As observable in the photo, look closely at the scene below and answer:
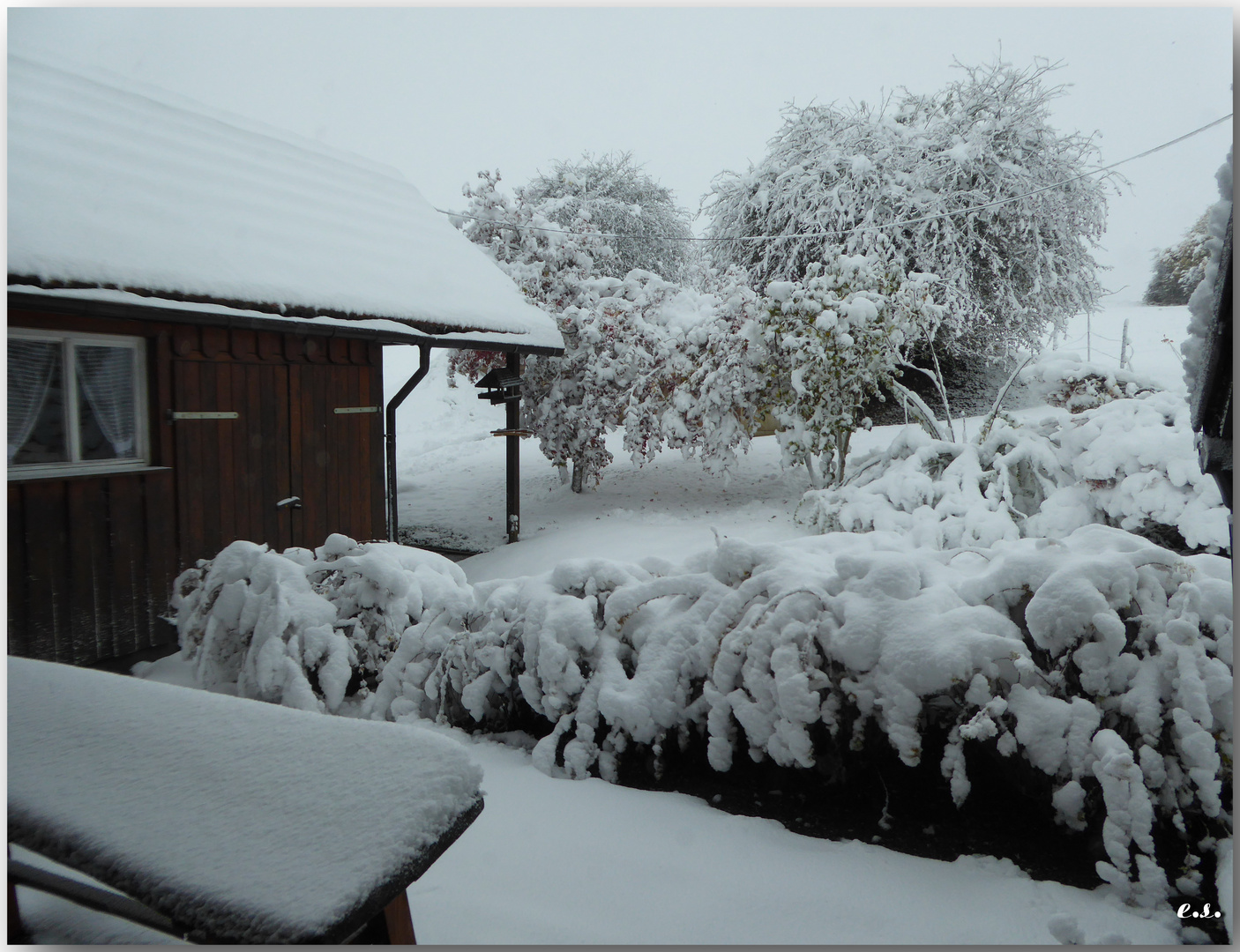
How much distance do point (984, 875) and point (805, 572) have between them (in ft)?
2.56

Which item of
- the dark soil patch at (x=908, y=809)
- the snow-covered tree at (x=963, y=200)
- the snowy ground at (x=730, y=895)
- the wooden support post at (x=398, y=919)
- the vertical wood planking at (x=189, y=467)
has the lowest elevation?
the snowy ground at (x=730, y=895)

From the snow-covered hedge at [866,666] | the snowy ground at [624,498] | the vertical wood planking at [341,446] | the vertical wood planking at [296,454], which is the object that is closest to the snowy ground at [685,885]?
the snow-covered hedge at [866,666]

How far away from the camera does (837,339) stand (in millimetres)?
6973

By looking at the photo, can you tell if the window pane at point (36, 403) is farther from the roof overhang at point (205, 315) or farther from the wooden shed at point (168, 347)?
the roof overhang at point (205, 315)

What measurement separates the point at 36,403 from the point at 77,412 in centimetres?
16

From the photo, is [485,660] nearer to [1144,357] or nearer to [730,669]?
[730,669]

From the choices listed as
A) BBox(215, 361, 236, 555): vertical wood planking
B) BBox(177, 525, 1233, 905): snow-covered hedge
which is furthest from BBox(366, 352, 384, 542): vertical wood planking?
BBox(177, 525, 1233, 905): snow-covered hedge

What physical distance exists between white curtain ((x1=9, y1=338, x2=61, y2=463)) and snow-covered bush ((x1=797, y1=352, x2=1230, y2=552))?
504 centimetres

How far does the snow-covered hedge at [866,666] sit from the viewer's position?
5.31ft

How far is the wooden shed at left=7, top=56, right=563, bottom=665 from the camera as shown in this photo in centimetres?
343

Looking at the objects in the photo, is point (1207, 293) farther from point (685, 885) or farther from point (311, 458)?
point (311, 458)

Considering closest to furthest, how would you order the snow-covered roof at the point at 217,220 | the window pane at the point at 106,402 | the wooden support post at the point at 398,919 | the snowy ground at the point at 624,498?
the wooden support post at the point at 398,919, the snow-covered roof at the point at 217,220, the window pane at the point at 106,402, the snowy ground at the point at 624,498

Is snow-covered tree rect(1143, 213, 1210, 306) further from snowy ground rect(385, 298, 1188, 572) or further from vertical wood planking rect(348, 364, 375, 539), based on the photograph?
vertical wood planking rect(348, 364, 375, 539)

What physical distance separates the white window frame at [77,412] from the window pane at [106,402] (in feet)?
0.06
